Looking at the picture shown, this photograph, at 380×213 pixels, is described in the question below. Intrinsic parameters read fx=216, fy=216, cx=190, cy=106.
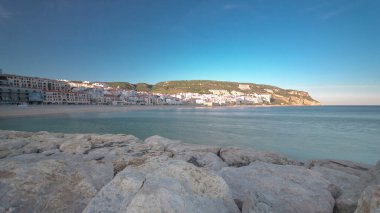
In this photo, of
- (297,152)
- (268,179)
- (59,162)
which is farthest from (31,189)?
(297,152)

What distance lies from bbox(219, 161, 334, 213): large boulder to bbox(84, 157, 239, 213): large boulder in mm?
428

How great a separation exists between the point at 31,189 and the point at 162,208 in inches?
95.4

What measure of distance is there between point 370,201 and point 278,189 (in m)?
1.53

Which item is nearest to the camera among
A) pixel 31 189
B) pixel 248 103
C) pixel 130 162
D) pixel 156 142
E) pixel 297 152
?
pixel 31 189

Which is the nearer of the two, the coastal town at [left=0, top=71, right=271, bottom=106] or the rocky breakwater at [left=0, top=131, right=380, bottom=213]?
the rocky breakwater at [left=0, top=131, right=380, bottom=213]

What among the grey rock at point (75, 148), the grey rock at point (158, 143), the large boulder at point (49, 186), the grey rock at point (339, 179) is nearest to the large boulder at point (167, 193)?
the large boulder at point (49, 186)

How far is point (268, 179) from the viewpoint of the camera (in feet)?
13.6

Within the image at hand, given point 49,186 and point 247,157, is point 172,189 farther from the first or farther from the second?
point 247,157

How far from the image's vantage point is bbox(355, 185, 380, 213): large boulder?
7.41 feet

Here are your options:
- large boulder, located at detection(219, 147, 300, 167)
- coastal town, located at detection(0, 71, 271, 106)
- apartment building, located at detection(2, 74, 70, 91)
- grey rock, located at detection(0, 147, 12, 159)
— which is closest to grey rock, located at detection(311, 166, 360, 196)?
large boulder, located at detection(219, 147, 300, 167)

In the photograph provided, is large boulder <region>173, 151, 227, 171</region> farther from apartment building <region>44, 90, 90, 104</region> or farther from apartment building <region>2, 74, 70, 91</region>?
apartment building <region>2, 74, 70, 91</region>

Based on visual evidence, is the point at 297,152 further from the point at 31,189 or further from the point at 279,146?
the point at 31,189

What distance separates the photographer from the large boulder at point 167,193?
8.49 ft

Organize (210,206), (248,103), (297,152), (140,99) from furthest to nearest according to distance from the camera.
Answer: (248,103)
(140,99)
(297,152)
(210,206)
